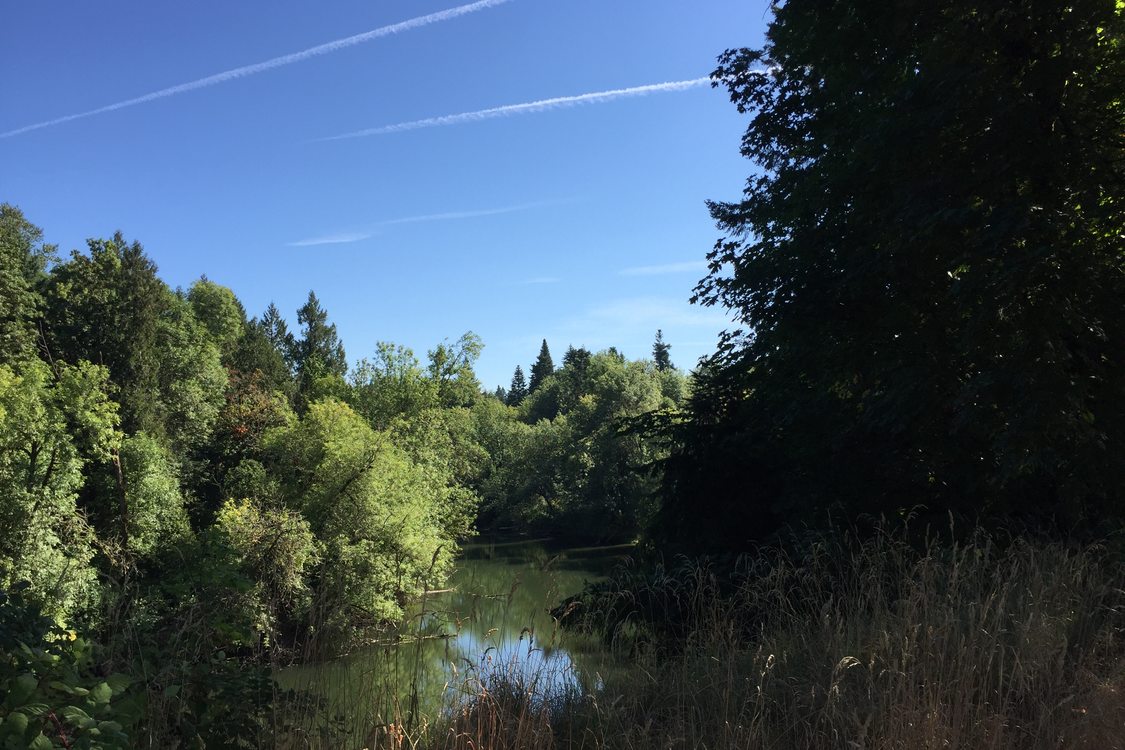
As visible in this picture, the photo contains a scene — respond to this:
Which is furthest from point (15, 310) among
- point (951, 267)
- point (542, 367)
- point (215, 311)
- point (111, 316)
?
point (542, 367)

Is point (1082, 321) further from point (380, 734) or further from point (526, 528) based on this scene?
point (526, 528)

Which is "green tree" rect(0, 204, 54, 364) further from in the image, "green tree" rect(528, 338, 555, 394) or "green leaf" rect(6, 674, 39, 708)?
"green tree" rect(528, 338, 555, 394)

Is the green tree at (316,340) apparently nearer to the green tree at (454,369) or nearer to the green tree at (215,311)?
the green tree at (215,311)

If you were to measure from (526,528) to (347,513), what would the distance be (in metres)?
28.4

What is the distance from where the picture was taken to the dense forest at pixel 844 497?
8.66ft

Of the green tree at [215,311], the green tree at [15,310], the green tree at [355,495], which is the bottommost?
the green tree at [355,495]

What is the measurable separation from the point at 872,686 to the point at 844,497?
277 inches

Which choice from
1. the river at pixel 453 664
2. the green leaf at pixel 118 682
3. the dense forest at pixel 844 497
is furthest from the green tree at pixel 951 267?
the green leaf at pixel 118 682

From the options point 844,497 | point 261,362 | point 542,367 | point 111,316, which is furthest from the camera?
point 542,367

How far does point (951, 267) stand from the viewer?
750 centimetres

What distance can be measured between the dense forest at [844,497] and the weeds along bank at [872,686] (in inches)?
0.8

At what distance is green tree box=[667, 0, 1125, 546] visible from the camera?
5750mm

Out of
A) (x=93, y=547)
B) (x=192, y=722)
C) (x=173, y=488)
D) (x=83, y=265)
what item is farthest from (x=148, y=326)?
(x=192, y=722)

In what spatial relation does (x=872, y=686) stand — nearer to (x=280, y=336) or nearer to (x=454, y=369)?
(x=454, y=369)
